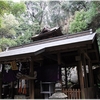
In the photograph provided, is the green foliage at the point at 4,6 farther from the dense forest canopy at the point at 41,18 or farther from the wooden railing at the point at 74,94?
the wooden railing at the point at 74,94

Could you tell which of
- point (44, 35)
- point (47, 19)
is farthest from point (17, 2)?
point (47, 19)

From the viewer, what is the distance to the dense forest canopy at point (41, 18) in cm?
905

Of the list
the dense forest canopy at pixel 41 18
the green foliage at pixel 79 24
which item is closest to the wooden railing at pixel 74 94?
the dense forest canopy at pixel 41 18

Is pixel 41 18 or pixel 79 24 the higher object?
pixel 41 18

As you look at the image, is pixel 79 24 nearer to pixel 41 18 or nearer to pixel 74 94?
pixel 74 94

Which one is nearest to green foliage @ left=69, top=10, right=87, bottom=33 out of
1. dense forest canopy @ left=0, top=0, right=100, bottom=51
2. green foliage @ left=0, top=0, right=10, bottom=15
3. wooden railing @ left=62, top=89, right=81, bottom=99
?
dense forest canopy @ left=0, top=0, right=100, bottom=51

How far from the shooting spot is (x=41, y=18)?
30812 millimetres

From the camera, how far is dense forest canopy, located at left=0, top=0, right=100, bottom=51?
9.05 metres

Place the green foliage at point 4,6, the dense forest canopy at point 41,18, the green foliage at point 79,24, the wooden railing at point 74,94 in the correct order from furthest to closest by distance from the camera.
→ the green foliage at point 79,24
the dense forest canopy at point 41,18
the green foliage at point 4,6
the wooden railing at point 74,94

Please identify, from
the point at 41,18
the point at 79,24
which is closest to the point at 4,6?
the point at 79,24

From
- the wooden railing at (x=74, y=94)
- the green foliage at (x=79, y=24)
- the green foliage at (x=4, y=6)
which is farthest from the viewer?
the green foliage at (x=79, y=24)

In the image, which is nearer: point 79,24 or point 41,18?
point 79,24

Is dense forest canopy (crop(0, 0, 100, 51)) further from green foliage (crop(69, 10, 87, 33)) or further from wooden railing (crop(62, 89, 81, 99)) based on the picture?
wooden railing (crop(62, 89, 81, 99))

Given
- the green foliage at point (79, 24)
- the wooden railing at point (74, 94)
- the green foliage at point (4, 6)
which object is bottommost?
the wooden railing at point (74, 94)
